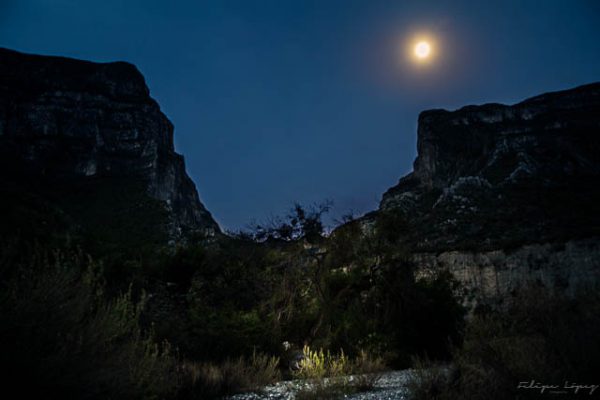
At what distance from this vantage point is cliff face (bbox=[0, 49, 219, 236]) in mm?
62219

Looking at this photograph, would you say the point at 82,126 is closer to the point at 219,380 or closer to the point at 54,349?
the point at 219,380

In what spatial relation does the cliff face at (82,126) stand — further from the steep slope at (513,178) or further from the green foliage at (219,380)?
the green foliage at (219,380)

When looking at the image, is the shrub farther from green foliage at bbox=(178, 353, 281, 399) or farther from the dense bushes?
green foliage at bbox=(178, 353, 281, 399)

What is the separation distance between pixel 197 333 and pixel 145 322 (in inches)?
43.7

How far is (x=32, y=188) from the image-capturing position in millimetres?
49281

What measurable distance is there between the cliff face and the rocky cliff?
40571 mm

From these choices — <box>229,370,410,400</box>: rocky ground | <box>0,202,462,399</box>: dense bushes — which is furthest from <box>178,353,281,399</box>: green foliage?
<box>229,370,410,400</box>: rocky ground

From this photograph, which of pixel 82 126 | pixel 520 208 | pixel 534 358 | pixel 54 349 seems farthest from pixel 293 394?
pixel 82 126

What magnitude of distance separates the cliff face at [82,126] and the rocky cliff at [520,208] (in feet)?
133

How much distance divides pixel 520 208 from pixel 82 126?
77.7 meters

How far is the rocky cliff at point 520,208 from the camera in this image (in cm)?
2706

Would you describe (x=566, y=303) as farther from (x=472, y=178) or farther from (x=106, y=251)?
(x=472, y=178)
